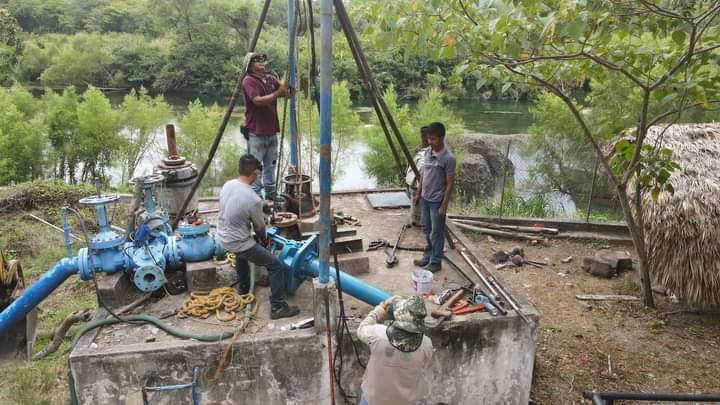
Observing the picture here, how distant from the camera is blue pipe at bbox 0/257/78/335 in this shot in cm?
477

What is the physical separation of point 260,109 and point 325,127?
2.41m

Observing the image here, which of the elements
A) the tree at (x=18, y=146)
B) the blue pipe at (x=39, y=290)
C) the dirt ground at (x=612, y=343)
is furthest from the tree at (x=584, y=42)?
the tree at (x=18, y=146)

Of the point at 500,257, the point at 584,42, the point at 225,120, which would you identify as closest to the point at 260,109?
the point at 225,120

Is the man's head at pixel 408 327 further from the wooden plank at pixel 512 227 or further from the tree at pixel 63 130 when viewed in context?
the tree at pixel 63 130

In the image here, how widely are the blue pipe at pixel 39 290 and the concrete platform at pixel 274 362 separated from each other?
0.83m

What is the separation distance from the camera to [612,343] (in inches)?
224

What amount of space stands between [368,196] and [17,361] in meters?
5.06

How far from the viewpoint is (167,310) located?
4707 mm

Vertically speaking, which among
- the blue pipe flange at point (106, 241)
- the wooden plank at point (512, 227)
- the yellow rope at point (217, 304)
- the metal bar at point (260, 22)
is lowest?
the wooden plank at point (512, 227)

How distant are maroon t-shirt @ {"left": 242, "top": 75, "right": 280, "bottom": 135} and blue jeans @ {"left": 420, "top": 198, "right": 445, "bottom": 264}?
2.05m

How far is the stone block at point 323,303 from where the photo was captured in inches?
162

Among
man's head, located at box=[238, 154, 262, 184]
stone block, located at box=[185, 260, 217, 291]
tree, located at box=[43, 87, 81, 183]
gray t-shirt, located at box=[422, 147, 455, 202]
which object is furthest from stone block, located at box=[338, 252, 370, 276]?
tree, located at box=[43, 87, 81, 183]

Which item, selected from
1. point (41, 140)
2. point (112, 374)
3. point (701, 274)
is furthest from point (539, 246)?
point (41, 140)

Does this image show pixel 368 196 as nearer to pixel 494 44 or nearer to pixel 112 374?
pixel 494 44
